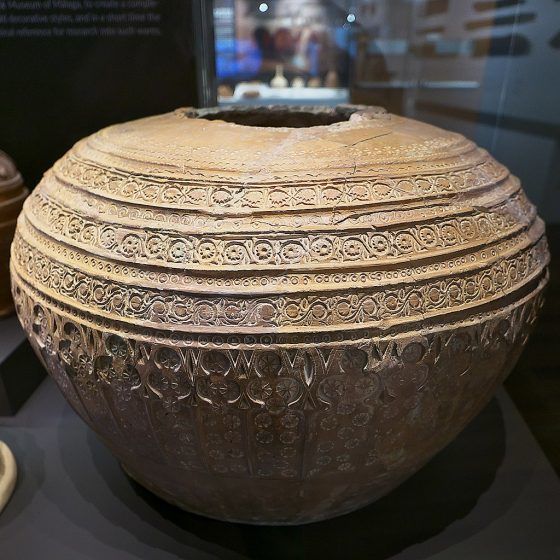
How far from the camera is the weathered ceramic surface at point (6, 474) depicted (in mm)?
1493

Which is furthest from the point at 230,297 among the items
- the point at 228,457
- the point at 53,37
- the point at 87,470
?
the point at 53,37

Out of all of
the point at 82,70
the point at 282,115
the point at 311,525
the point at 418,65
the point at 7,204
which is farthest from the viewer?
the point at 418,65

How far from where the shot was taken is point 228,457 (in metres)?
1.13

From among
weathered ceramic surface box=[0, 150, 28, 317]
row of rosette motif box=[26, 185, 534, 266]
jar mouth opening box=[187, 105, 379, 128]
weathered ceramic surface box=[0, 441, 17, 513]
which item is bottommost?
weathered ceramic surface box=[0, 441, 17, 513]

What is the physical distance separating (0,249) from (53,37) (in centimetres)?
75

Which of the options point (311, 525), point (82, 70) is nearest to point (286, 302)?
point (311, 525)

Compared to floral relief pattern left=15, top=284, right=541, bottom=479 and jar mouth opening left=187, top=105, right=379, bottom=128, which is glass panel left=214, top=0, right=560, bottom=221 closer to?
jar mouth opening left=187, top=105, right=379, bottom=128

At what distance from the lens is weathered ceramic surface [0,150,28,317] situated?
2002mm

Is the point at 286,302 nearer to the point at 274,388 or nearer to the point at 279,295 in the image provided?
the point at 279,295

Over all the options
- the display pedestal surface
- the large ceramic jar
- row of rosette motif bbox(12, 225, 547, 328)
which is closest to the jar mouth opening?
the large ceramic jar

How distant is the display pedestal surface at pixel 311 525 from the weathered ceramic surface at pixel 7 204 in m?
0.66

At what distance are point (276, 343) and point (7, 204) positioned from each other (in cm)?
142

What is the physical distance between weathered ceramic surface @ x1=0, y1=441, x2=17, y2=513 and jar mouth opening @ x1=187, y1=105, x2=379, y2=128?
3.48 ft

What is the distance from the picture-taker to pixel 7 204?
6.56ft
